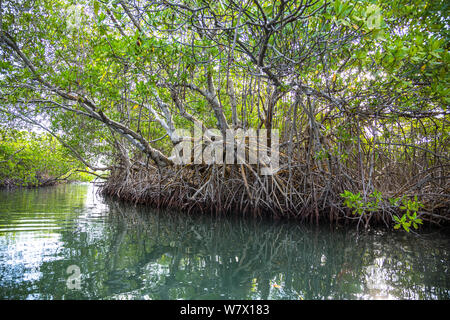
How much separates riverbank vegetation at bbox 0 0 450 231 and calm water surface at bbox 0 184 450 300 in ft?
1.39

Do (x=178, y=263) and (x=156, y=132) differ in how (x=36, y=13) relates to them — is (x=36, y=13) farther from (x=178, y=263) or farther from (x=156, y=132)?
(x=178, y=263)

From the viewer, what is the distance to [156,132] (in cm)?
720

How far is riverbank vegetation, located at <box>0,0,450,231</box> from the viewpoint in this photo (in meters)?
2.26

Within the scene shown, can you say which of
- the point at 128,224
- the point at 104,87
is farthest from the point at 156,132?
the point at 128,224

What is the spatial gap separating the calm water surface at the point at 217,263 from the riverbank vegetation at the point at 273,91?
1.39 ft

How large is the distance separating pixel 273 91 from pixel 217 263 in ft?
9.89

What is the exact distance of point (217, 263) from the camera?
1.86 m
